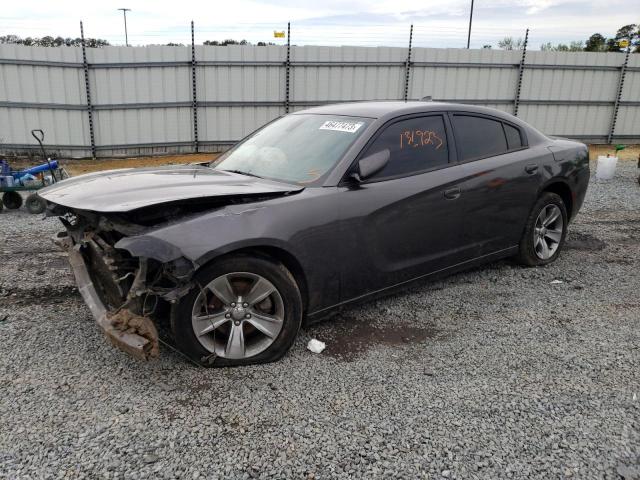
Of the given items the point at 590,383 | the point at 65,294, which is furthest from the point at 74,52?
the point at 590,383

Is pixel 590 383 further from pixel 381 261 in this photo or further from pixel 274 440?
pixel 274 440

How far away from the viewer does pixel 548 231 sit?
17.7 feet

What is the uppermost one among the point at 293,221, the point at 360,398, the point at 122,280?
the point at 293,221

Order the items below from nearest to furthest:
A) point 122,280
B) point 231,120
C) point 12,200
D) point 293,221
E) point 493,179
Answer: point 122,280, point 293,221, point 493,179, point 12,200, point 231,120

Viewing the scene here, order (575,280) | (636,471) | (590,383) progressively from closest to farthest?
1. (636,471)
2. (590,383)
3. (575,280)

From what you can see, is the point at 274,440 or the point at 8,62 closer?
the point at 274,440

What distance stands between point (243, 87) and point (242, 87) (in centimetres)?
3

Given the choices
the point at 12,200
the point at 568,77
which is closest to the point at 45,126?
the point at 12,200

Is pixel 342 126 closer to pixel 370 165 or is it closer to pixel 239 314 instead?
pixel 370 165

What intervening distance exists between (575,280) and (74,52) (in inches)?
506

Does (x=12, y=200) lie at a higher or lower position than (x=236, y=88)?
lower

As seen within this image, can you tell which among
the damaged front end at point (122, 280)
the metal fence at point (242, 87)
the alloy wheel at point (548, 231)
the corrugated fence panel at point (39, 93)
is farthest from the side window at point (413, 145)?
the corrugated fence panel at point (39, 93)

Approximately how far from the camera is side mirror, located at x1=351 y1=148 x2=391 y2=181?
3.71 metres

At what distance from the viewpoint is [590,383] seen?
10.7 ft
